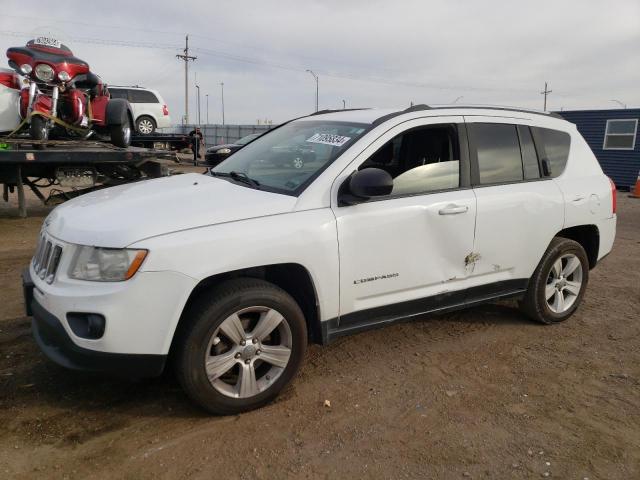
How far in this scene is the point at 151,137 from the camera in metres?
16.1

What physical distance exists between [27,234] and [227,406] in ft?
20.3

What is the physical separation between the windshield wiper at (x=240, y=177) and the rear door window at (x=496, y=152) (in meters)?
1.59

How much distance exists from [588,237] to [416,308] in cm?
209

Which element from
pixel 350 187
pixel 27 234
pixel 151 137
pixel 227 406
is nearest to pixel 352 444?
pixel 227 406

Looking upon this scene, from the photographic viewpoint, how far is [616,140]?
17625mm

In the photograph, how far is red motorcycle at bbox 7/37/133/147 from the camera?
7.76 m

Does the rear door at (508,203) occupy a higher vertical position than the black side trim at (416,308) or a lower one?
higher

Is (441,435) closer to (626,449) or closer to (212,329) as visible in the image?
(626,449)

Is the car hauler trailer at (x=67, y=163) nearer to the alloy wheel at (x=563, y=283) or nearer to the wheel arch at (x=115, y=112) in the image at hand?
the wheel arch at (x=115, y=112)

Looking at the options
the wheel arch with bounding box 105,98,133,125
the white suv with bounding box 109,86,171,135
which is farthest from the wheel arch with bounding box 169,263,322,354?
the white suv with bounding box 109,86,171,135

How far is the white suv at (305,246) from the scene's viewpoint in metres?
2.70

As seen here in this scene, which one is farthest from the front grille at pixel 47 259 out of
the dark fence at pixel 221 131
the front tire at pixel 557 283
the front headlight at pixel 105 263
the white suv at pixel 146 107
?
the dark fence at pixel 221 131

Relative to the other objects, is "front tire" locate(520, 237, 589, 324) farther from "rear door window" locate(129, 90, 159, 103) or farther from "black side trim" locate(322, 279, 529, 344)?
"rear door window" locate(129, 90, 159, 103)

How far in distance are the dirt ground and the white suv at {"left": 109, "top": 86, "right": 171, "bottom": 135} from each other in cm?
1910
